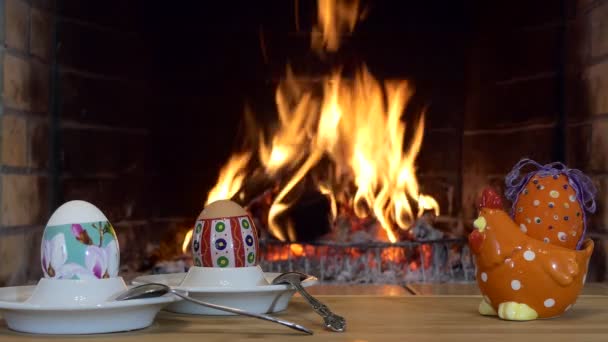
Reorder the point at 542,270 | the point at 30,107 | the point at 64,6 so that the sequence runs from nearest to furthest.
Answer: the point at 542,270, the point at 30,107, the point at 64,6

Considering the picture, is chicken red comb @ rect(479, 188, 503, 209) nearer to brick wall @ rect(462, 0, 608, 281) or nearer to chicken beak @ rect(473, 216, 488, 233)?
chicken beak @ rect(473, 216, 488, 233)

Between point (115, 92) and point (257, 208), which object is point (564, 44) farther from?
point (115, 92)

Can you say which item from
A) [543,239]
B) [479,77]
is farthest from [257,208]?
[543,239]

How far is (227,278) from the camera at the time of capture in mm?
1007

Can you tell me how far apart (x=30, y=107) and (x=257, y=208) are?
609mm

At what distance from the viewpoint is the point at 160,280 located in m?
1.12

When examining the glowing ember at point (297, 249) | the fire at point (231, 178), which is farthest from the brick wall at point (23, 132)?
the glowing ember at point (297, 249)

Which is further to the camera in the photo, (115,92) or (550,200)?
(115,92)

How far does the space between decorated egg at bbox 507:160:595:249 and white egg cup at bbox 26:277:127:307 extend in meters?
0.47

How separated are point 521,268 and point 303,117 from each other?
1226 millimetres

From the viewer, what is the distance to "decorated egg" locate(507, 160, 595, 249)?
102 centimetres

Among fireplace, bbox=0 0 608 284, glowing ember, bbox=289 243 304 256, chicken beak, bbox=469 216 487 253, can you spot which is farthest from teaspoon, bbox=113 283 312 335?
glowing ember, bbox=289 243 304 256

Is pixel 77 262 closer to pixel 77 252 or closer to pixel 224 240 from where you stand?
pixel 77 252

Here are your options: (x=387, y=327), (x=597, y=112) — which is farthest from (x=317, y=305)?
(x=597, y=112)
